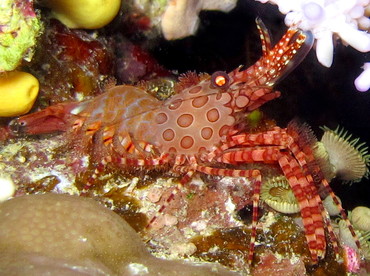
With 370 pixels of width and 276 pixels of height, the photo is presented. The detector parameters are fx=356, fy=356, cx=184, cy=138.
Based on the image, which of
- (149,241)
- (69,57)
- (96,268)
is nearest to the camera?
(96,268)

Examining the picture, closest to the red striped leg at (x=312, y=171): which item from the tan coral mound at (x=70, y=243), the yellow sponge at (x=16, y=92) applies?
the tan coral mound at (x=70, y=243)

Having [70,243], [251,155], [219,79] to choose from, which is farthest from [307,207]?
[70,243]

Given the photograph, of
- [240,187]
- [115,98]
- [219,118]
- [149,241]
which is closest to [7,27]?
[115,98]

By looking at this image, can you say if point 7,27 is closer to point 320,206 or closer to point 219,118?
point 219,118

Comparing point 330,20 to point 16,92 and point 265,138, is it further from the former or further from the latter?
point 16,92

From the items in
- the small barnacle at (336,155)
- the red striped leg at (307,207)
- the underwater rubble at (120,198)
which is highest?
the small barnacle at (336,155)

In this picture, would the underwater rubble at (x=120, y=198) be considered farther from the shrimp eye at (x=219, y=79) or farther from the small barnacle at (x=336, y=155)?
the shrimp eye at (x=219, y=79)
